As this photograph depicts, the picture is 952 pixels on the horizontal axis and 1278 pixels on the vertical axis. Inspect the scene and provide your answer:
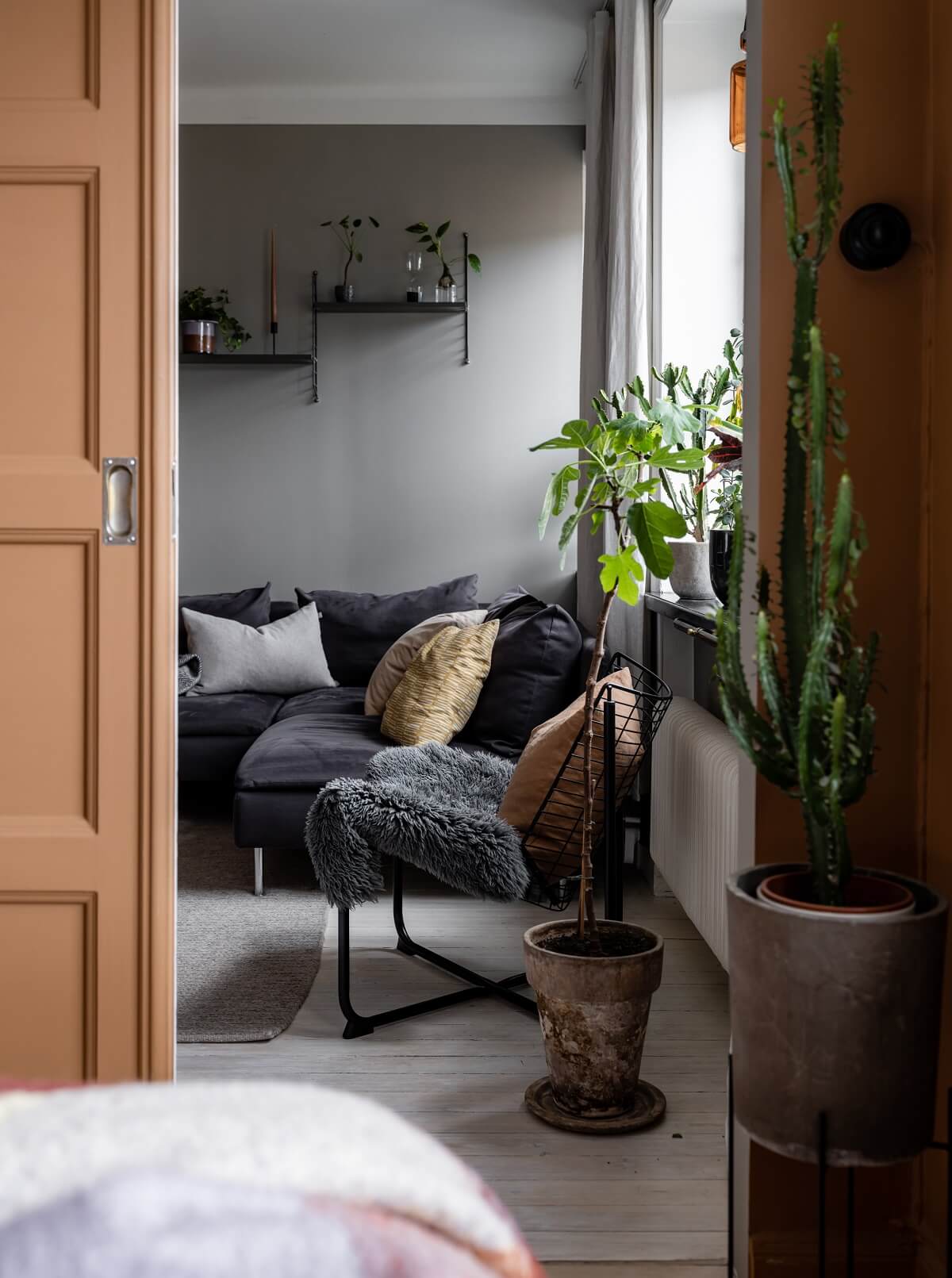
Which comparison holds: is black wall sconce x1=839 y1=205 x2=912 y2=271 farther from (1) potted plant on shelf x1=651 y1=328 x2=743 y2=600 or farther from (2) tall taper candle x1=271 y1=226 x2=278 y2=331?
(2) tall taper candle x1=271 y1=226 x2=278 y2=331

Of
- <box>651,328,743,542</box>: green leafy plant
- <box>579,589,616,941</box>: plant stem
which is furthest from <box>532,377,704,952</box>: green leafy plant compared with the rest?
<box>651,328,743,542</box>: green leafy plant

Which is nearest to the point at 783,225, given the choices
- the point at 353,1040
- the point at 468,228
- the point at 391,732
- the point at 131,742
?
the point at 131,742

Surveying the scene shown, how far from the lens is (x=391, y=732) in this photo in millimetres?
→ 3668

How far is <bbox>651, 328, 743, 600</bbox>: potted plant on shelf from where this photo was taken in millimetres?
2980

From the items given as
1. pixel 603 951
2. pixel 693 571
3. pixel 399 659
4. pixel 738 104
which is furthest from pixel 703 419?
pixel 603 951

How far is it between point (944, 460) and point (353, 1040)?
1.70m

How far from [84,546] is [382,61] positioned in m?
3.70

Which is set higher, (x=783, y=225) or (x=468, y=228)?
(x=468, y=228)

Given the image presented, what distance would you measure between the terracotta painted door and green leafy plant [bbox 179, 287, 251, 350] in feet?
10.7

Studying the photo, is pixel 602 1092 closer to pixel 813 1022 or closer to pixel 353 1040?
pixel 353 1040

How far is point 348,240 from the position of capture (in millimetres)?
5117

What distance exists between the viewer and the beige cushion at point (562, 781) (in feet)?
8.23

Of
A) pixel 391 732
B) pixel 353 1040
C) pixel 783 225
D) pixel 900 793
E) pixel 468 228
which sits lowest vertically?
pixel 353 1040

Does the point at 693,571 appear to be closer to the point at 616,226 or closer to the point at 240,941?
the point at 616,226
